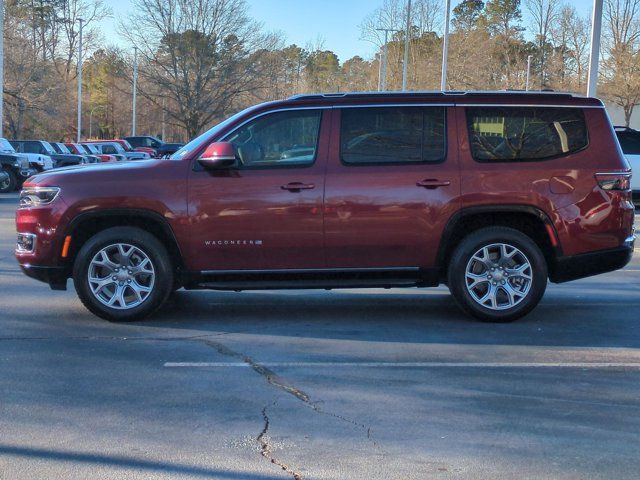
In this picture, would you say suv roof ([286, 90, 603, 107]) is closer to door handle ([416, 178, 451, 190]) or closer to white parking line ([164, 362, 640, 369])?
door handle ([416, 178, 451, 190])

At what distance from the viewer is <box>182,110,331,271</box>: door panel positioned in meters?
7.25

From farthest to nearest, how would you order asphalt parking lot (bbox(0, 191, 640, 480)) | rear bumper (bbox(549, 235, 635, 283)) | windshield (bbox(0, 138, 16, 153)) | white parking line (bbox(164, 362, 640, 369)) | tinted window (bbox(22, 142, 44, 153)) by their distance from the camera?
tinted window (bbox(22, 142, 44, 153)) → windshield (bbox(0, 138, 16, 153)) → rear bumper (bbox(549, 235, 635, 283)) → white parking line (bbox(164, 362, 640, 369)) → asphalt parking lot (bbox(0, 191, 640, 480))

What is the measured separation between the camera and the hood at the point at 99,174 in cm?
729

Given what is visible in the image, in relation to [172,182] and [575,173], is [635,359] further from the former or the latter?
[172,182]

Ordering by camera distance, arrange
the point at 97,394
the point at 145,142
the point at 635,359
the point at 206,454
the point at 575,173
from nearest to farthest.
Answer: the point at 206,454 → the point at 97,394 → the point at 635,359 → the point at 575,173 → the point at 145,142

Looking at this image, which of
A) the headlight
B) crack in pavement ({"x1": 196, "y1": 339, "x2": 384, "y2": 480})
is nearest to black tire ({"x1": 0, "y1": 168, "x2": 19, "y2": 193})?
the headlight

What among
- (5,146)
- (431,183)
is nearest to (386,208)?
(431,183)

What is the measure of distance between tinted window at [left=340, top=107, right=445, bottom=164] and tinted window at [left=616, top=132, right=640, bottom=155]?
45.1ft

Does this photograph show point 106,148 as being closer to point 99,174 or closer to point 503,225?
point 99,174

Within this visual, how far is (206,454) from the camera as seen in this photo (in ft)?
14.6

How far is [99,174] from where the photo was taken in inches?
288

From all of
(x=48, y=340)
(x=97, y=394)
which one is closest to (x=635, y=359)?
(x=97, y=394)

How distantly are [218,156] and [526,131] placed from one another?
2.88 m

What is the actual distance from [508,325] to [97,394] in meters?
3.89
